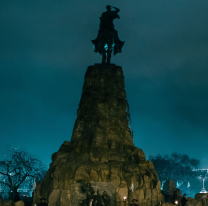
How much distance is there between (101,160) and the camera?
22.9 m

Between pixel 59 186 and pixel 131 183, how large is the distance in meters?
5.71

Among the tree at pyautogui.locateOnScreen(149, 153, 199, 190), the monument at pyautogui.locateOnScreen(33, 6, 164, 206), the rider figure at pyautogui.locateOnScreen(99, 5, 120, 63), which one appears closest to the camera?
the monument at pyautogui.locateOnScreen(33, 6, 164, 206)

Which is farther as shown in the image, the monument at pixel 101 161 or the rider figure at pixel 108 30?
the rider figure at pixel 108 30

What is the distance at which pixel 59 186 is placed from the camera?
70.7ft

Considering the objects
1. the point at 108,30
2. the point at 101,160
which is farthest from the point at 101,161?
the point at 108,30

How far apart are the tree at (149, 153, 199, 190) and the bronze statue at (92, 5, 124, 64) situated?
2707 centimetres

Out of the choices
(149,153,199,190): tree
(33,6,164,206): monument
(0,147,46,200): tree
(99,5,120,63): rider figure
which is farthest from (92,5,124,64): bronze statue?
(149,153,199,190): tree

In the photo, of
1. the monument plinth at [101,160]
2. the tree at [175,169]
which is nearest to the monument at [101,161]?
the monument plinth at [101,160]

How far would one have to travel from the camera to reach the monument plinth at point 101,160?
2147 cm

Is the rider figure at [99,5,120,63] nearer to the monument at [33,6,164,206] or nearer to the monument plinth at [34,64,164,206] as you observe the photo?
the monument at [33,6,164,206]

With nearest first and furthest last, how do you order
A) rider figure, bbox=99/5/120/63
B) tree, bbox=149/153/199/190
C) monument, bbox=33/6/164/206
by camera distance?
monument, bbox=33/6/164/206 < rider figure, bbox=99/5/120/63 < tree, bbox=149/153/199/190

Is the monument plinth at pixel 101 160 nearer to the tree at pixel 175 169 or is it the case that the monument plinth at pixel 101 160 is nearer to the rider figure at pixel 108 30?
the rider figure at pixel 108 30

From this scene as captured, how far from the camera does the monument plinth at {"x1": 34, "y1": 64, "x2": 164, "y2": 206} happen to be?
70.4 feet

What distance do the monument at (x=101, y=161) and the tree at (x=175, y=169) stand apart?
82.5ft
